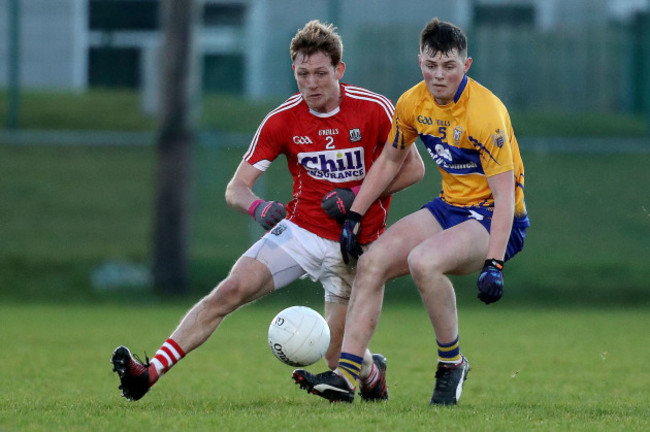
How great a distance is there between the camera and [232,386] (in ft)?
25.0

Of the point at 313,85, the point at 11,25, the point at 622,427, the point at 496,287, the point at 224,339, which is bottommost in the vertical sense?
the point at 224,339

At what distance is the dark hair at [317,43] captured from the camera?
6602 millimetres

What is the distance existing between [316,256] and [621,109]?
1155 centimetres

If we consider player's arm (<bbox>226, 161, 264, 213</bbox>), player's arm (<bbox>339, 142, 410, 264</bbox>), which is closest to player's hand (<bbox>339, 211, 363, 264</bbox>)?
player's arm (<bbox>339, 142, 410, 264</bbox>)

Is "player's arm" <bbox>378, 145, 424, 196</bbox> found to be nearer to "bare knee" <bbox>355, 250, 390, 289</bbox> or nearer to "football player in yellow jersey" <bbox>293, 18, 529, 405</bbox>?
"football player in yellow jersey" <bbox>293, 18, 529, 405</bbox>

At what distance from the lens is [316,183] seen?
6938 mm

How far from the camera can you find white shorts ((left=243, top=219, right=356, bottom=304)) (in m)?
6.68

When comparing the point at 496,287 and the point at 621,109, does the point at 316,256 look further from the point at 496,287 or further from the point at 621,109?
the point at 621,109

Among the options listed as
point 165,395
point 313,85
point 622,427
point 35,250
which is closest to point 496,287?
point 622,427

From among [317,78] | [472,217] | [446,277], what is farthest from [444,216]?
[317,78]

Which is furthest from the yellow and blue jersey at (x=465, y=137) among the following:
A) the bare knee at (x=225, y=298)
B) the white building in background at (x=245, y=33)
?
the white building in background at (x=245, y=33)

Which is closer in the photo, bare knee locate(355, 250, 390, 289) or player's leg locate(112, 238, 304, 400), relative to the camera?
player's leg locate(112, 238, 304, 400)

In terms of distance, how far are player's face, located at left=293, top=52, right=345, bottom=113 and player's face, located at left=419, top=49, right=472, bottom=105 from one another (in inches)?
25.3

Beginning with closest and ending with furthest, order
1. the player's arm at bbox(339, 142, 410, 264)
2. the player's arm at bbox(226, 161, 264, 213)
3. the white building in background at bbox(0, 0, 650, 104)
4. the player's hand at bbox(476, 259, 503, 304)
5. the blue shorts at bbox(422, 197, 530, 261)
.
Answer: the player's hand at bbox(476, 259, 503, 304), the blue shorts at bbox(422, 197, 530, 261), the player's arm at bbox(339, 142, 410, 264), the player's arm at bbox(226, 161, 264, 213), the white building in background at bbox(0, 0, 650, 104)
